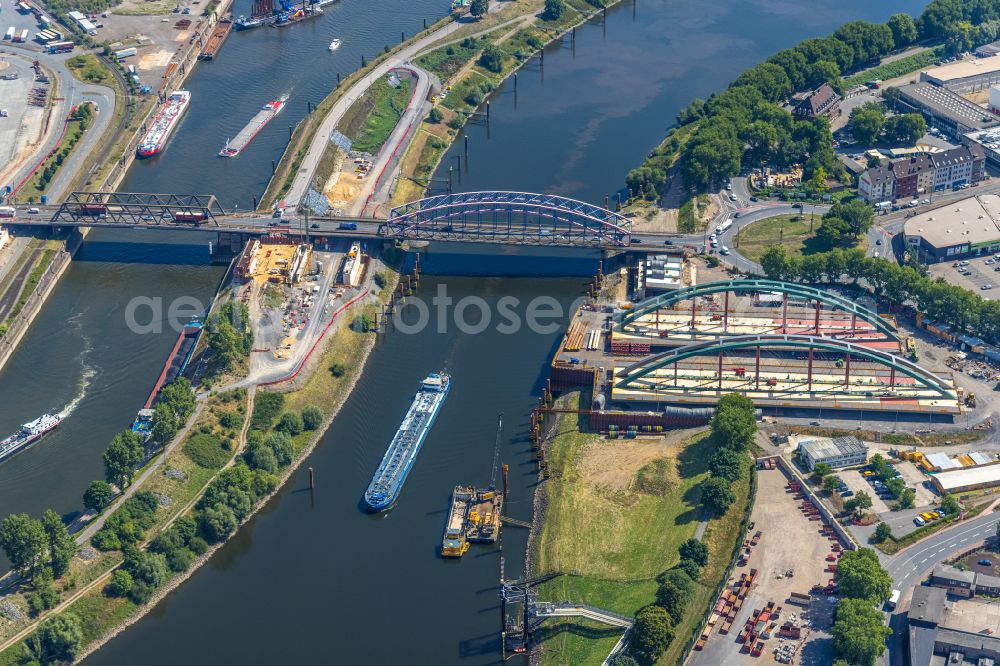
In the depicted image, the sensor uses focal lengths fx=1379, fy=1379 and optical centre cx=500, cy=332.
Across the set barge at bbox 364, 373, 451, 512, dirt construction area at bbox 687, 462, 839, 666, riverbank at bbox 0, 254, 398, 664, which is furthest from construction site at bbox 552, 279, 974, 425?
riverbank at bbox 0, 254, 398, 664

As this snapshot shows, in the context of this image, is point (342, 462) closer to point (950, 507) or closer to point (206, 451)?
point (206, 451)

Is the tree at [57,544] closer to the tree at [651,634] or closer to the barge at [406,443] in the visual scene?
the barge at [406,443]

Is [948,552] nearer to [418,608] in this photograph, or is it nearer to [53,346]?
[418,608]

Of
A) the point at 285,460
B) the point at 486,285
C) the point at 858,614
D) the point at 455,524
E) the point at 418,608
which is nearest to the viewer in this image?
the point at 858,614

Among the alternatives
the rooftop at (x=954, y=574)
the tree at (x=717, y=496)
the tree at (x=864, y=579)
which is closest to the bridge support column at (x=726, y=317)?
the tree at (x=717, y=496)

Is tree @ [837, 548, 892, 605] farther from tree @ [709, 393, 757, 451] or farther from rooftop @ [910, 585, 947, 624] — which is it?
tree @ [709, 393, 757, 451]

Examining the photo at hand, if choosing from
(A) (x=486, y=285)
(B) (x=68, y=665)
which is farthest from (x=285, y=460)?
(A) (x=486, y=285)
